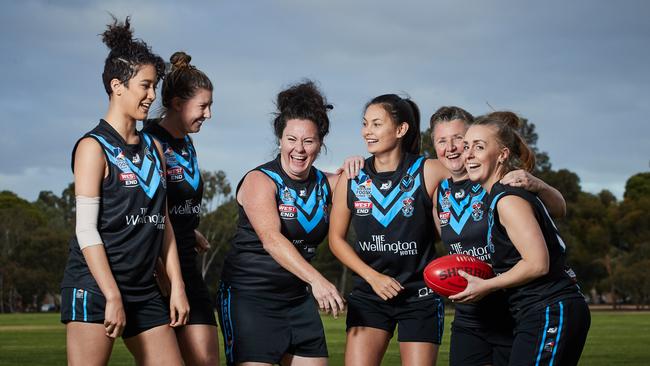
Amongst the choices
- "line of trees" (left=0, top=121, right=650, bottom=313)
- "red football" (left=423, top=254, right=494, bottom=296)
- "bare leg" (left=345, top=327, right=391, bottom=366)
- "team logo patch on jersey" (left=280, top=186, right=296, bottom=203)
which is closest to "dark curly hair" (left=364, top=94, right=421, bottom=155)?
"team logo patch on jersey" (left=280, top=186, right=296, bottom=203)

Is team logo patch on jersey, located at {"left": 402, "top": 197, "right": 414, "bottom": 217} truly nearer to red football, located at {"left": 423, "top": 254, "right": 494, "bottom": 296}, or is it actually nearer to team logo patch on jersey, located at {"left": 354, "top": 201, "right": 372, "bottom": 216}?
team logo patch on jersey, located at {"left": 354, "top": 201, "right": 372, "bottom": 216}

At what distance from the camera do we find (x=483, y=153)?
5820mm

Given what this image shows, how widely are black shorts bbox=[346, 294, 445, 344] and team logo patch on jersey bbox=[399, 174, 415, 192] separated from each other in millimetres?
789

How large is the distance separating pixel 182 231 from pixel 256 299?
2.32ft

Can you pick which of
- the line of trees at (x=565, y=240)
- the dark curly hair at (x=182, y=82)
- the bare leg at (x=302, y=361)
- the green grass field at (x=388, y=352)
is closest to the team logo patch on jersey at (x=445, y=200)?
the bare leg at (x=302, y=361)

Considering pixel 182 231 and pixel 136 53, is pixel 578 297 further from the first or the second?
pixel 136 53

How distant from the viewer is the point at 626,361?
53.2 ft

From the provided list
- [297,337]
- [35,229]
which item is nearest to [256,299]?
[297,337]

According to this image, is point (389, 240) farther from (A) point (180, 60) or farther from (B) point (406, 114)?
(A) point (180, 60)

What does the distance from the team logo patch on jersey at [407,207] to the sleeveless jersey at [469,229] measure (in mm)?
197

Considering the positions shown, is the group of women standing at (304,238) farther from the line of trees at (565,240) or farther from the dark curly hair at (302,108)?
the line of trees at (565,240)

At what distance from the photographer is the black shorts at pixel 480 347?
246 inches

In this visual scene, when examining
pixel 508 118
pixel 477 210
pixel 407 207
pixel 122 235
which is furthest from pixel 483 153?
pixel 122 235

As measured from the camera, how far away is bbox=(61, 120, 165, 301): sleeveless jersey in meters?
5.33
